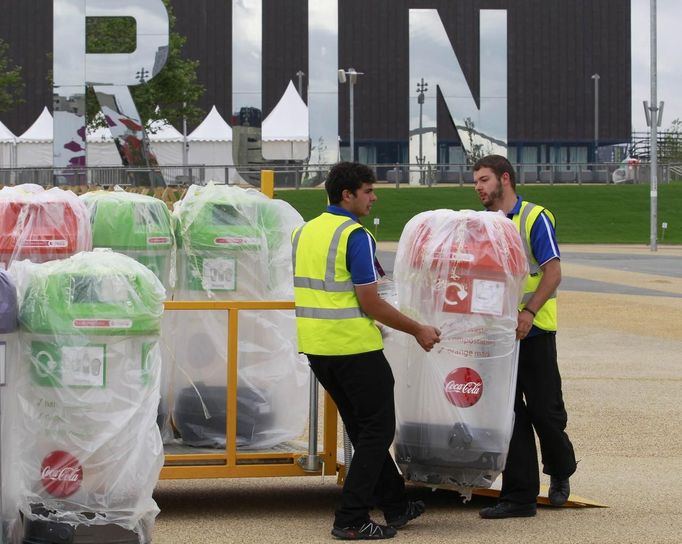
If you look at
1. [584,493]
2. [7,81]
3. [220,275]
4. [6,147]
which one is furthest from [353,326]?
[7,81]

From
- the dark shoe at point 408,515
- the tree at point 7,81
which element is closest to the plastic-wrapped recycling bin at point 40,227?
the dark shoe at point 408,515

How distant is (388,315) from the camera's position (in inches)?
250

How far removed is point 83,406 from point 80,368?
154 mm

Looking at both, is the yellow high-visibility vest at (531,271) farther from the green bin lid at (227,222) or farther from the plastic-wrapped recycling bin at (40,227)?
the plastic-wrapped recycling bin at (40,227)

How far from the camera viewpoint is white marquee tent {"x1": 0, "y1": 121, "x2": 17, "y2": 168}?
49.0 metres

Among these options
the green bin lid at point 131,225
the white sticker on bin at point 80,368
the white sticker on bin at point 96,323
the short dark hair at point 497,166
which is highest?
the short dark hair at point 497,166

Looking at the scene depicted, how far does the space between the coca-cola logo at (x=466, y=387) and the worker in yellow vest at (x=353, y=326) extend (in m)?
0.23

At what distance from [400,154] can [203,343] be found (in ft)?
215

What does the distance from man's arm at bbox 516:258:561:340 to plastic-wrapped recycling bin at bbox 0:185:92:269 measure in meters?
2.19

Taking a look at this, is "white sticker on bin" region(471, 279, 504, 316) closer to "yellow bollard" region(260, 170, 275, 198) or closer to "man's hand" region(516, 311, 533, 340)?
"man's hand" region(516, 311, 533, 340)

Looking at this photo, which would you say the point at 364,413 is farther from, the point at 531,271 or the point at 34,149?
the point at 34,149

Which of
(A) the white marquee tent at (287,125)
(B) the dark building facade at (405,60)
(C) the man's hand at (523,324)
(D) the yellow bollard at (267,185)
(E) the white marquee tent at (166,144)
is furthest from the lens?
(B) the dark building facade at (405,60)

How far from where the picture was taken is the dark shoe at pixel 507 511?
6.96 meters

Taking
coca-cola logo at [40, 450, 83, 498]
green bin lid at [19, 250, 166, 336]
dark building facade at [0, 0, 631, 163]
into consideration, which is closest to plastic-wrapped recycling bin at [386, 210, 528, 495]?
green bin lid at [19, 250, 166, 336]
